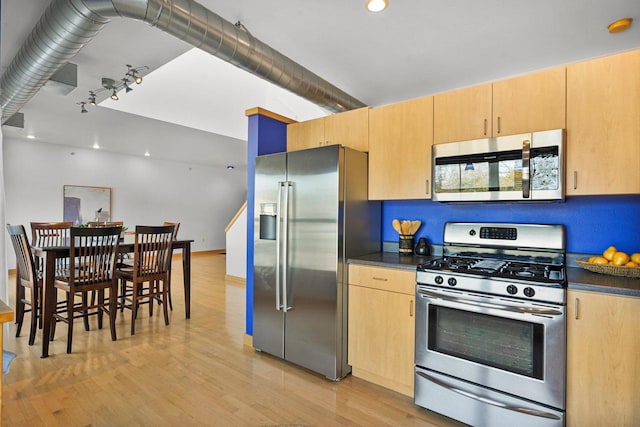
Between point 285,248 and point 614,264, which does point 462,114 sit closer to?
point 614,264

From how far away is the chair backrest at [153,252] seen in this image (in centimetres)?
366

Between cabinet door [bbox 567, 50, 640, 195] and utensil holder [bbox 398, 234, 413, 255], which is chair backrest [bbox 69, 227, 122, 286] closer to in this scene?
utensil holder [bbox 398, 234, 413, 255]

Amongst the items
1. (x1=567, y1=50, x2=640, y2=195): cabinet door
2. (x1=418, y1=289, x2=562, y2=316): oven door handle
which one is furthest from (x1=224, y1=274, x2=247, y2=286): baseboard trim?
(x1=567, y1=50, x2=640, y2=195): cabinet door

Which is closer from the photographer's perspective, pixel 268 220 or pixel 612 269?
pixel 612 269

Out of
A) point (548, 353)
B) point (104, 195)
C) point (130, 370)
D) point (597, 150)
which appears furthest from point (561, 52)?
point (104, 195)

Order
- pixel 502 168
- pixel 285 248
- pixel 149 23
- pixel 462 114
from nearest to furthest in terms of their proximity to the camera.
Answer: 1. pixel 149 23
2. pixel 502 168
3. pixel 462 114
4. pixel 285 248

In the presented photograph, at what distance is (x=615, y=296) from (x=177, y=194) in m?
9.50

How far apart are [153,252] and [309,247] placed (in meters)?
2.09

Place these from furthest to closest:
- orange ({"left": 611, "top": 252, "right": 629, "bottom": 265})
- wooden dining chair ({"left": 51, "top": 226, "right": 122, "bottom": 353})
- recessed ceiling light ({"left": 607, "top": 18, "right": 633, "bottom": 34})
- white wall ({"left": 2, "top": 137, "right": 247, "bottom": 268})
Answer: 1. white wall ({"left": 2, "top": 137, "right": 247, "bottom": 268})
2. wooden dining chair ({"left": 51, "top": 226, "right": 122, "bottom": 353})
3. recessed ceiling light ({"left": 607, "top": 18, "right": 633, "bottom": 34})
4. orange ({"left": 611, "top": 252, "right": 629, "bottom": 265})

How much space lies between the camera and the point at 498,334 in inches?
78.8

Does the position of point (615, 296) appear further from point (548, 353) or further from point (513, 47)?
point (513, 47)

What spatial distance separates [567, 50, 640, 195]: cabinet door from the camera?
6.32ft

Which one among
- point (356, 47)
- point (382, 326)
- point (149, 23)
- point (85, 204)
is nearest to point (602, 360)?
point (382, 326)

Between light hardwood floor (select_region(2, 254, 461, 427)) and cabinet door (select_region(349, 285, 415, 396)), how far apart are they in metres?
0.12
